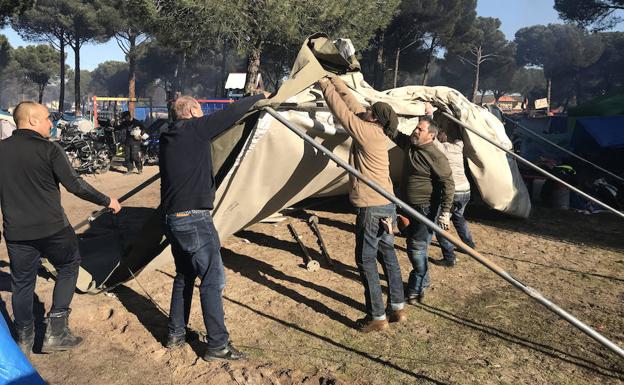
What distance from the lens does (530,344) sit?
3.55m

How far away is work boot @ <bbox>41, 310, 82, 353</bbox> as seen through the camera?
135 inches

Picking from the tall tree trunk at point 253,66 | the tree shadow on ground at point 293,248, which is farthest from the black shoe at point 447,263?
the tall tree trunk at point 253,66

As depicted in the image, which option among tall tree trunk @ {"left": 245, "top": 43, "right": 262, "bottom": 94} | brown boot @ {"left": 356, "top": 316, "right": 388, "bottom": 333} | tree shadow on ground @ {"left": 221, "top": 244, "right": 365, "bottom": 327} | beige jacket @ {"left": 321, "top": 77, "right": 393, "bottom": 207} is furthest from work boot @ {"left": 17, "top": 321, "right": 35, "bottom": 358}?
tall tree trunk @ {"left": 245, "top": 43, "right": 262, "bottom": 94}

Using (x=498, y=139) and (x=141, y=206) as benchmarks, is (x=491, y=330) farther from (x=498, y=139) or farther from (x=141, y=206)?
(x=141, y=206)

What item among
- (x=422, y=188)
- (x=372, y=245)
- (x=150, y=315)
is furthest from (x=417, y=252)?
(x=150, y=315)

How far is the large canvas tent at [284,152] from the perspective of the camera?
4.01 metres

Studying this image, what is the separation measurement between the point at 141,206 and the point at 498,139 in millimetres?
6152

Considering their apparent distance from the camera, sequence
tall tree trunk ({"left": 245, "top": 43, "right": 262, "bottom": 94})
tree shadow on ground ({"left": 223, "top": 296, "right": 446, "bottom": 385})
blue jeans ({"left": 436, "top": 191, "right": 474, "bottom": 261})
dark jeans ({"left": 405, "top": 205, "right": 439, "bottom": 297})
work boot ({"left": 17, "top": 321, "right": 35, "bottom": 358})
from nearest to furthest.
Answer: tree shadow on ground ({"left": 223, "top": 296, "right": 446, "bottom": 385})
work boot ({"left": 17, "top": 321, "right": 35, "bottom": 358})
dark jeans ({"left": 405, "top": 205, "right": 439, "bottom": 297})
blue jeans ({"left": 436, "top": 191, "right": 474, "bottom": 261})
tall tree trunk ({"left": 245, "top": 43, "right": 262, "bottom": 94})

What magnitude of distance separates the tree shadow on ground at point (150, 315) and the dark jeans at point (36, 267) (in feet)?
2.20

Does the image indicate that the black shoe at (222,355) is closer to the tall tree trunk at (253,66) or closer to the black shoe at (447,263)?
the black shoe at (447,263)

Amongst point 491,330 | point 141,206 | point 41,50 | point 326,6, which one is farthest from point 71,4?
point 491,330

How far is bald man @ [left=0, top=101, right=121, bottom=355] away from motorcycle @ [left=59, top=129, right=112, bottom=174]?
10.0 m

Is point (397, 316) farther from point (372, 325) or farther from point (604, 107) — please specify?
point (604, 107)

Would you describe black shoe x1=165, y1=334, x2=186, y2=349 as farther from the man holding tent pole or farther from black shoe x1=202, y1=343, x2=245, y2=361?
the man holding tent pole
